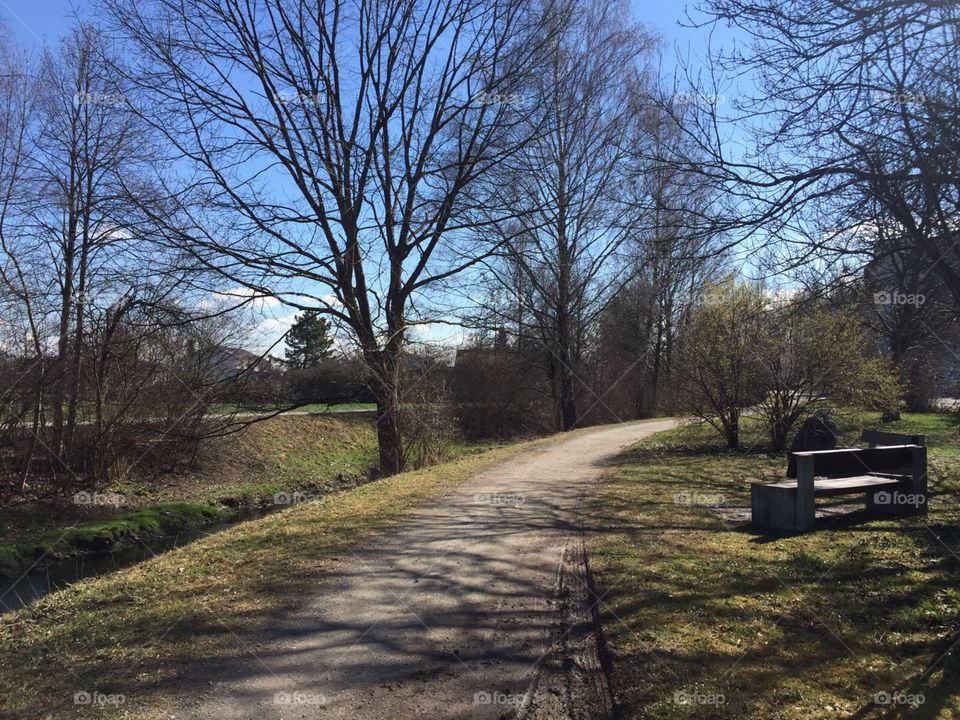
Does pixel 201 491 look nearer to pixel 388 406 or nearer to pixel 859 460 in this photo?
pixel 388 406

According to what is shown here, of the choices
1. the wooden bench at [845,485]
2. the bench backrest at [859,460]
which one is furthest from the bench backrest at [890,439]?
the bench backrest at [859,460]

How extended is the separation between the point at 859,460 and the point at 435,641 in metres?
6.36

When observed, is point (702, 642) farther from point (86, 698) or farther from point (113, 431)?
point (113, 431)

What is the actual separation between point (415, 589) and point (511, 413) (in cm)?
2840

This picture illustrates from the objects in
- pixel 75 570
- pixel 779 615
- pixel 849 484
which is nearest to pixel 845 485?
pixel 849 484

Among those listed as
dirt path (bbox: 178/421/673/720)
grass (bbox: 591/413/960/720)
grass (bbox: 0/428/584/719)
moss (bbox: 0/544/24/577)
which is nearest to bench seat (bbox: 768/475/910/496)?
grass (bbox: 591/413/960/720)

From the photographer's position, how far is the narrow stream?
1113 centimetres

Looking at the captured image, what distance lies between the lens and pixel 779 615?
5.44 meters

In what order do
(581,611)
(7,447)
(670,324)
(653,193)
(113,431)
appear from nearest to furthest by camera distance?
(581,611)
(653,193)
(7,447)
(113,431)
(670,324)

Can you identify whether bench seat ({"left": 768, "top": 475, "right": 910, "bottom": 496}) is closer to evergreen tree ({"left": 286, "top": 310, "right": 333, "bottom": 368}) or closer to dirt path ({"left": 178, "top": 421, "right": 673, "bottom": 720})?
dirt path ({"left": 178, "top": 421, "right": 673, "bottom": 720})

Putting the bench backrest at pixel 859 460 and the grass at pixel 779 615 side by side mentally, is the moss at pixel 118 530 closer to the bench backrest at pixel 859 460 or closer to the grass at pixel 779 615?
the grass at pixel 779 615

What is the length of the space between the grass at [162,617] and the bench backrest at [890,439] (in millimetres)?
7119

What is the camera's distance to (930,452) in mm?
15523

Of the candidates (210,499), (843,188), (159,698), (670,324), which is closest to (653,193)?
(843,188)
